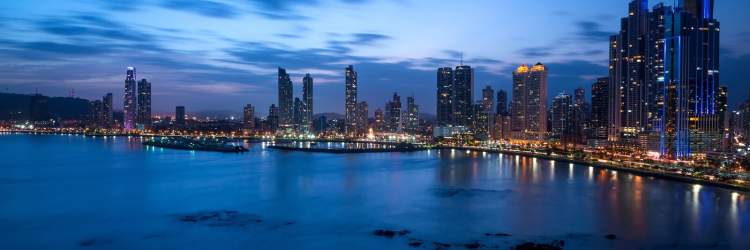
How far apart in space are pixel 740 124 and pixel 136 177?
36.4 metres

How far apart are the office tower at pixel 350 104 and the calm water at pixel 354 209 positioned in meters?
44.7

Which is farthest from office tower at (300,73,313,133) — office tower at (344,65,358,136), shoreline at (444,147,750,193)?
shoreline at (444,147,750,193)

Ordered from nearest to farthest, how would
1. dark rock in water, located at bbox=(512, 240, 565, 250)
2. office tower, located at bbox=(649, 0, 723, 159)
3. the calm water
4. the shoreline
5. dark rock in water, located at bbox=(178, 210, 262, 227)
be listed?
dark rock in water, located at bbox=(512, 240, 565, 250)
the calm water
dark rock in water, located at bbox=(178, 210, 262, 227)
the shoreline
office tower, located at bbox=(649, 0, 723, 159)

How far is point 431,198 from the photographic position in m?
13.8

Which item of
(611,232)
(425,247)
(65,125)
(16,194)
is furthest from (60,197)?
(65,125)

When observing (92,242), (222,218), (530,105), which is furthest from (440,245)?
(530,105)

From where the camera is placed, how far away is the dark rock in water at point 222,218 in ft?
33.9

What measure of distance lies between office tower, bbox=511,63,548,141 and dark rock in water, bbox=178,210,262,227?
44.4 metres

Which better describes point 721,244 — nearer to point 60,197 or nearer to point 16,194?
point 60,197

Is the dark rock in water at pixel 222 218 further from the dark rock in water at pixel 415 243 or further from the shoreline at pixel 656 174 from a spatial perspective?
the shoreline at pixel 656 174

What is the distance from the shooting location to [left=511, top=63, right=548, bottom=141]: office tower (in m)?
53.8

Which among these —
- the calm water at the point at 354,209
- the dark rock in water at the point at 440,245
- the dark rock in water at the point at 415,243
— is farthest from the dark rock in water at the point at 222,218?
the dark rock in water at the point at 440,245

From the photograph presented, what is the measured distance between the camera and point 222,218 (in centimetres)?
1085

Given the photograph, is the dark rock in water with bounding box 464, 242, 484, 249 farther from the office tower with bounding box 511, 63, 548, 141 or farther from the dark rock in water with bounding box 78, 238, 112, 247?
the office tower with bounding box 511, 63, 548, 141
